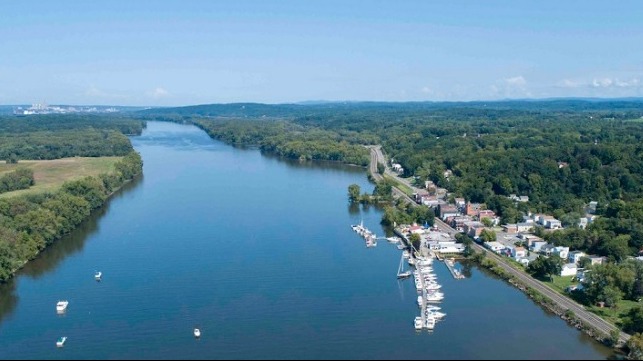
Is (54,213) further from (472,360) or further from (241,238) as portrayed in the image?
(472,360)

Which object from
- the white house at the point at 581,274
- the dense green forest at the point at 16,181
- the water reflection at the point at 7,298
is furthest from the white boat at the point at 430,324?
the dense green forest at the point at 16,181

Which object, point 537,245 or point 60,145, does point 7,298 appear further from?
point 60,145

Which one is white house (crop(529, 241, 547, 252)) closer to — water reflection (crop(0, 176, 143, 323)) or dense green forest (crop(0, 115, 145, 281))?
water reflection (crop(0, 176, 143, 323))

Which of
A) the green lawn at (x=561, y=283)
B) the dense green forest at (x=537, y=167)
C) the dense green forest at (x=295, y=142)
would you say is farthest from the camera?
the dense green forest at (x=295, y=142)

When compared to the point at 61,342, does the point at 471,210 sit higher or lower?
higher

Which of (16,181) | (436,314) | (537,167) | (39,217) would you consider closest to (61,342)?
(436,314)

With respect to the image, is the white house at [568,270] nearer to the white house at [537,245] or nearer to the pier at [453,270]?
the white house at [537,245]
